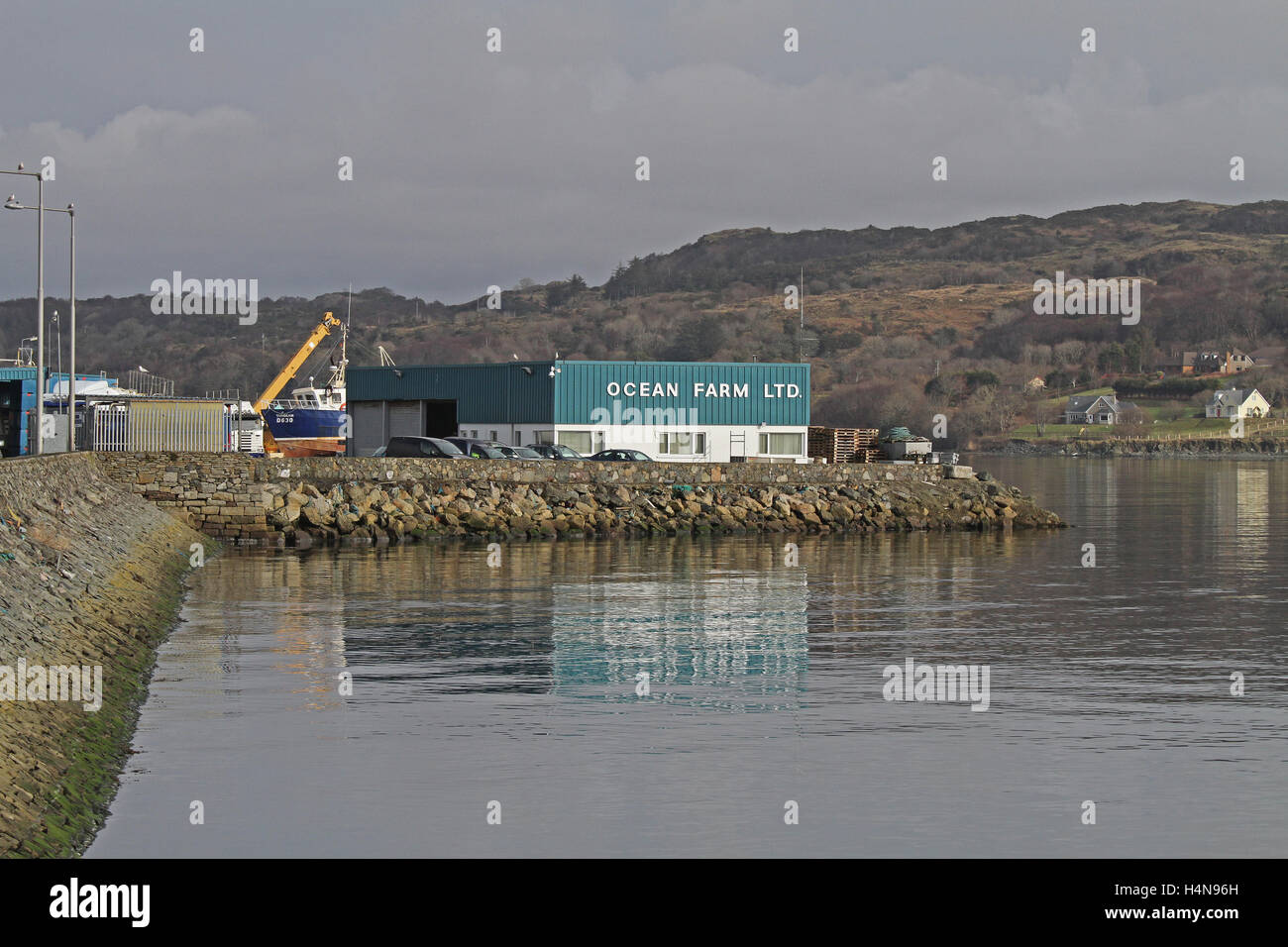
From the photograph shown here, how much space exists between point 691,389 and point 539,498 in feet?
61.2

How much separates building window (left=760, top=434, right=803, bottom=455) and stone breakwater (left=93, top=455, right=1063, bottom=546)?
36.8ft

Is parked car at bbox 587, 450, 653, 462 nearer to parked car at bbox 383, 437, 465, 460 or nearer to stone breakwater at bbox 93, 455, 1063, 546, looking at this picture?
stone breakwater at bbox 93, 455, 1063, 546

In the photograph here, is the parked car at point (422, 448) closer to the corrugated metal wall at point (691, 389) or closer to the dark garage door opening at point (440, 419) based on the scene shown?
the corrugated metal wall at point (691, 389)

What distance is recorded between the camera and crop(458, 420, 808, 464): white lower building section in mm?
77438

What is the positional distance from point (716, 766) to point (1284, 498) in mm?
86036

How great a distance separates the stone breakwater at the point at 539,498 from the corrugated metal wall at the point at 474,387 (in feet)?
45.5

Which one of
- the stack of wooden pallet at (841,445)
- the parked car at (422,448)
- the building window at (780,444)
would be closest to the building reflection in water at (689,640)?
the parked car at (422,448)

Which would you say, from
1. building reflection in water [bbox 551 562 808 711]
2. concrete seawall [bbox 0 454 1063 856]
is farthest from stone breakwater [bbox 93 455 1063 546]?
building reflection in water [bbox 551 562 808 711]

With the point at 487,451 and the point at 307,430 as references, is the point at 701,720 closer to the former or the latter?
the point at 487,451

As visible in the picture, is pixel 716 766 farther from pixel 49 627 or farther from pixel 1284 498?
pixel 1284 498

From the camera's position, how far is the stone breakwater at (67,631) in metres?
16.4

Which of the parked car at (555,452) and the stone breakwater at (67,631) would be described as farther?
the parked car at (555,452)

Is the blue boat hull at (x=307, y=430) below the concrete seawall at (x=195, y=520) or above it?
above

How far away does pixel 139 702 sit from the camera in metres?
23.6
